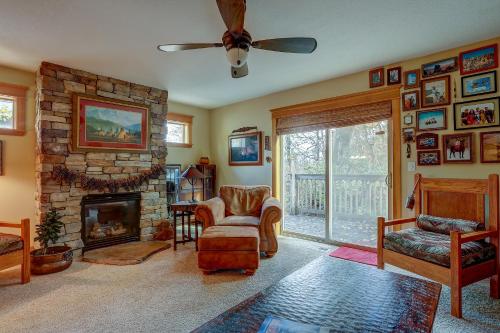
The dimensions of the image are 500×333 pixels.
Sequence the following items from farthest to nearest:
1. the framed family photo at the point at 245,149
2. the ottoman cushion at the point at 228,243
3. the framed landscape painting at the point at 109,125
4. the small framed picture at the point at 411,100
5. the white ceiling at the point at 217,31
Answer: the framed family photo at the point at 245,149 → the framed landscape painting at the point at 109,125 → the small framed picture at the point at 411,100 → the ottoman cushion at the point at 228,243 → the white ceiling at the point at 217,31

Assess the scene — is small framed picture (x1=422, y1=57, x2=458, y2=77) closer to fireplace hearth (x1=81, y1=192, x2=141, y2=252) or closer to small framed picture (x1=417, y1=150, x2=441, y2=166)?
small framed picture (x1=417, y1=150, x2=441, y2=166)

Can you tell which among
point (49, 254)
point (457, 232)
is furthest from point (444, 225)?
point (49, 254)

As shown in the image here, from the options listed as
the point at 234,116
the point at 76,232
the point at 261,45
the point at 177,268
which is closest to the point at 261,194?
the point at 177,268

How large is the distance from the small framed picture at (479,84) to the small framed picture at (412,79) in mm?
429

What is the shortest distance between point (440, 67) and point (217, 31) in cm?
250

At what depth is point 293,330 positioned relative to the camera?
111cm

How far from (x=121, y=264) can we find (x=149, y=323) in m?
1.43

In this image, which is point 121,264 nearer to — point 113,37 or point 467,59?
point 113,37

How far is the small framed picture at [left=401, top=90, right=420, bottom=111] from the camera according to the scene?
9.88 feet

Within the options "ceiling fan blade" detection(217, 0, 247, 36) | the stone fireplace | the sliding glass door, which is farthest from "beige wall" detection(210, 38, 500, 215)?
"ceiling fan blade" detection(217, 0, 247, 36)

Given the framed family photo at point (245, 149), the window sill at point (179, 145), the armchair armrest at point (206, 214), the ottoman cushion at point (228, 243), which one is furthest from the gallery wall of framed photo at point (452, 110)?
the window sill at point (179, 145)

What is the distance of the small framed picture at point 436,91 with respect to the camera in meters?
2.82

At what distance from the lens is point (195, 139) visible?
5332mm

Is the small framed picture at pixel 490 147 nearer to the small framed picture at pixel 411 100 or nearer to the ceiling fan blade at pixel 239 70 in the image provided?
the small framed picture at pixel 411 100
